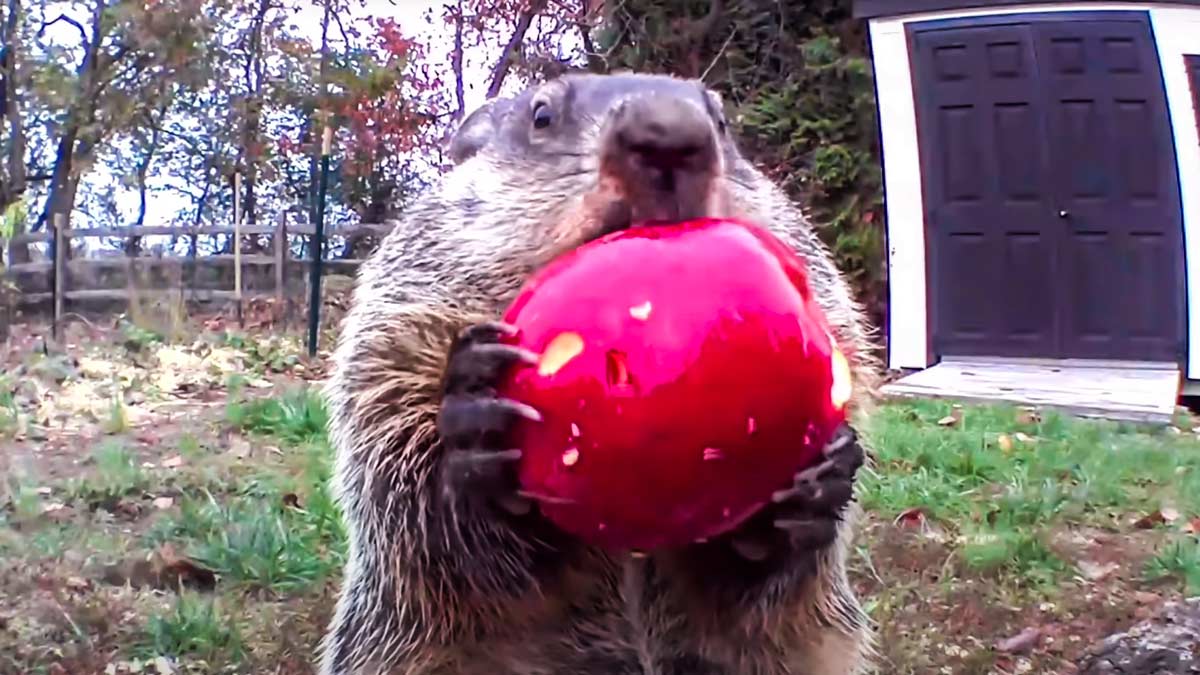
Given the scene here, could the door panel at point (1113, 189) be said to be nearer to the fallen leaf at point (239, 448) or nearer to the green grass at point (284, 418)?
the green grass at point (284, 418)

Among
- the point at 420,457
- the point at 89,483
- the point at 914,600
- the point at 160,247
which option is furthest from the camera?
the point at 160,247

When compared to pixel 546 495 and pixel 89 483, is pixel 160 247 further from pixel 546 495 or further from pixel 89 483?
pixel 546 495

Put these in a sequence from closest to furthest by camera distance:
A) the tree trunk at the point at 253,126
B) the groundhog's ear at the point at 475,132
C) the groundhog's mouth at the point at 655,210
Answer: the groundhog's mouth at the point at 655,210
the groundhog's ear at the point at 475,132
the tree trunk at the point at 253,126

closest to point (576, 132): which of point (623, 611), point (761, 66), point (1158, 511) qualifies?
point (623, 611)

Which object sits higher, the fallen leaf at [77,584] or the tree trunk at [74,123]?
the tree trunk at [74,123]

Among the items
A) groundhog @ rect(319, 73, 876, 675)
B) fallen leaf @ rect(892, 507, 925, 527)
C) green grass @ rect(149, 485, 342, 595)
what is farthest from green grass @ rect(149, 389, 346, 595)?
fallen leaf @ rect(892, 507, 925, 527)

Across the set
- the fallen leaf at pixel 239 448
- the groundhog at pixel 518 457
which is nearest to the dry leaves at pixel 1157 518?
the groundhog at pixel 518 457
